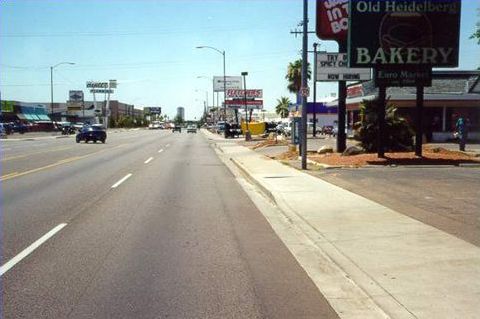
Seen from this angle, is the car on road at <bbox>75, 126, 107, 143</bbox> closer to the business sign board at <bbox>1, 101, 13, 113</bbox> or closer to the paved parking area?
the paved parking area

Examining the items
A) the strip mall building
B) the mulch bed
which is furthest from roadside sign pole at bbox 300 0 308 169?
the strip mall building

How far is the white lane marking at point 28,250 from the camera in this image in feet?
25.8

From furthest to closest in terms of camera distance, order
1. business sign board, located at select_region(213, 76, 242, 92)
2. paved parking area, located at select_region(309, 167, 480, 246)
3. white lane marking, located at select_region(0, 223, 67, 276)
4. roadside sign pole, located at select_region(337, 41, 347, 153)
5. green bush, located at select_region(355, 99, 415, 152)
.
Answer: business sign board, located at select_region(213, 76, 242, 92) → roadside sign pole, located at select_region(337, 41, 347, 153) → green bush, located at select_region(355, 99, 415, 152) → paved parking area, located at select_region(309, 167, 480, 246) → white lane marking, located at select_region(0, 223, 67, 276)

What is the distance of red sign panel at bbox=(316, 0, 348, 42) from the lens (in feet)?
99.0

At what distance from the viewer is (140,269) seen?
7777mm

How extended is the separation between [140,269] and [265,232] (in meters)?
3.35

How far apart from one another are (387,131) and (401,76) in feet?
13.0

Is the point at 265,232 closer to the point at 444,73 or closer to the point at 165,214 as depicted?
the point at 165,214

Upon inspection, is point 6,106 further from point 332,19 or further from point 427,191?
point 427,191

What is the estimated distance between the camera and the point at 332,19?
30406mm

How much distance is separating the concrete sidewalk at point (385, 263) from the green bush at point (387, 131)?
15.3m

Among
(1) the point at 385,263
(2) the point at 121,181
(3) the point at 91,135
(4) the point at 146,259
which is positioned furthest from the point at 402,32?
(3) the point at 91,135

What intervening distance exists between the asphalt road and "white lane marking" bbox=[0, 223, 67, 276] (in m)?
0.02

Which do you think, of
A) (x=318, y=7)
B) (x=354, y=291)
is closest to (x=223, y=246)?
(x=354, y=291)
